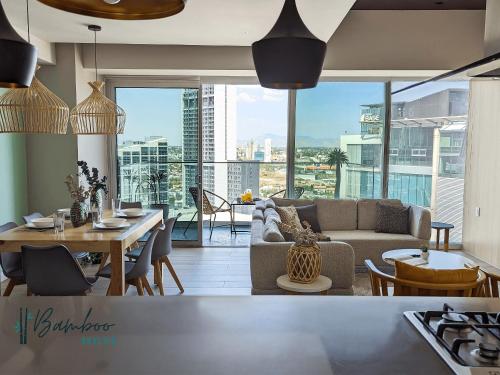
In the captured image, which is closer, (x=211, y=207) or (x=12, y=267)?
(x=12, y=267)

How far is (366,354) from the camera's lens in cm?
121

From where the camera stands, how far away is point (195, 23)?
4.26 meters

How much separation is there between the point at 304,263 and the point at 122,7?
8.00ft

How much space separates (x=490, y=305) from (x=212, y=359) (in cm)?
107

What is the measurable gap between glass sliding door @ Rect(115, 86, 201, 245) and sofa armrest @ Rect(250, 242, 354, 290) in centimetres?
287

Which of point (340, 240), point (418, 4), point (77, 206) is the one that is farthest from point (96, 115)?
point (418, 4)

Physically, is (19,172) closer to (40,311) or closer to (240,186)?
(240,186)

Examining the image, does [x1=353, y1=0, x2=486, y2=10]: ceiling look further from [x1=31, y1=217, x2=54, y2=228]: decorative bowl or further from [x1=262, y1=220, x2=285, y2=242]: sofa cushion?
[x1=31, y1=217, x2=54, y2=228]: decorative bowl

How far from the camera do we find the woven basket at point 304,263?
3.21m

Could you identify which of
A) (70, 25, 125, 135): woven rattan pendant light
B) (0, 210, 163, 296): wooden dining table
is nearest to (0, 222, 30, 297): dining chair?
(0, 210, 163, 296): wooden dining table

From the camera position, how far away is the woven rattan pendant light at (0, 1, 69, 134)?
3.60 m

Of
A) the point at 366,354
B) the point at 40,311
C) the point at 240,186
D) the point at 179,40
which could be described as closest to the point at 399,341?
the point at 366,354

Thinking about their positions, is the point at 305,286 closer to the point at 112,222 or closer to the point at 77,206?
the point at 112,222

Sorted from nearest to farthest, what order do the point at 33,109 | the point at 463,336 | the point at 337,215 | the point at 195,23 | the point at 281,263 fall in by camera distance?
the point at 463,336
the point at 281,263
the point at 33,109
the point at 195,23
the point at 337,215
